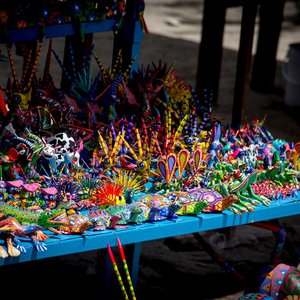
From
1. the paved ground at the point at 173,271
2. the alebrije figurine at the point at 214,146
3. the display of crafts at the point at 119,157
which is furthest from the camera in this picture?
the paved ground at the point at 173,271

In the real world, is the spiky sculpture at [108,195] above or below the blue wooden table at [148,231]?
above

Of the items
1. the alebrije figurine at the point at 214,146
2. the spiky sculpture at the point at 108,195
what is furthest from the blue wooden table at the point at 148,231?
the alebrije figurine at the point at 214,146

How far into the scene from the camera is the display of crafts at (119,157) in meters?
3.79

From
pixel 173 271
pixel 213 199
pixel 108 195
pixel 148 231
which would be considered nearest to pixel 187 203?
pixel 213 199

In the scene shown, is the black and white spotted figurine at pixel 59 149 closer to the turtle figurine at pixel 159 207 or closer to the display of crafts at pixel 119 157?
the display of crafts at pixel 119 157

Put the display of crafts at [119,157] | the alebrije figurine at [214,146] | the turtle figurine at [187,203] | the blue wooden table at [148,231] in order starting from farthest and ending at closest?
1. the alebrije figurine at [214,146]
2. the turtle figurine at [187,203]
3. the display of crafts at [119,157]
4. the blue wooden table at [148,231]

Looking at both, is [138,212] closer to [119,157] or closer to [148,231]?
[148,231]

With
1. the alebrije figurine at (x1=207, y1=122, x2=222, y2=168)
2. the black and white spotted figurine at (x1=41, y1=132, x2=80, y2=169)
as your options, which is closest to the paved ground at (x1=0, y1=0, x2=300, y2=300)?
the alebrije figurine at (x1=207, y1=122, x2=222, y2=168)

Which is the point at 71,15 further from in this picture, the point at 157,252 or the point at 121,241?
the point at 157,252

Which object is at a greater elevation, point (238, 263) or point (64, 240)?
point (64, 240)

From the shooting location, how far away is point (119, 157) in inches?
164

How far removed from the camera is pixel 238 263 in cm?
546

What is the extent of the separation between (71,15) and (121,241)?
118 cm

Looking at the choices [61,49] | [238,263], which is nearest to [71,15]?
[238,263]
